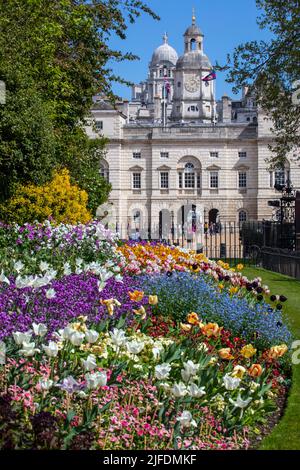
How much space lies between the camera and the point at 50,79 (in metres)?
18.0

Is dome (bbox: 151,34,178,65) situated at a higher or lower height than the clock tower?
higher

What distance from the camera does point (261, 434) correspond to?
552 centimetres

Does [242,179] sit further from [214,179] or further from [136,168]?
[136,168]

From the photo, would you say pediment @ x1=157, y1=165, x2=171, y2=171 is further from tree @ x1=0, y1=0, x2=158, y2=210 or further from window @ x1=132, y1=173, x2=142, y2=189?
tree @ x1=0, y1=0, x2=158, y2=210

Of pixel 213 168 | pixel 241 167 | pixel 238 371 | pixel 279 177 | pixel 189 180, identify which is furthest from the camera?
pixel 189 180

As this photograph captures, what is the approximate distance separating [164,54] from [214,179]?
62980mm

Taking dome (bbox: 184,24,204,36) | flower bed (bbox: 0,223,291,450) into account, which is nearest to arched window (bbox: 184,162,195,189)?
dome (bbox: 184,24,204,36)

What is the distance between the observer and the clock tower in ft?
291

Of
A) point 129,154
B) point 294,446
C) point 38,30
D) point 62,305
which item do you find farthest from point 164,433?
point 129,154

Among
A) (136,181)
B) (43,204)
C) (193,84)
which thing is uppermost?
(193,84)

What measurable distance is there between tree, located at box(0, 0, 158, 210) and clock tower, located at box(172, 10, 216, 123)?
6712 cm

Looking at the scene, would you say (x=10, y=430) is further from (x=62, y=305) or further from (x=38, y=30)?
(x=38, y=30)

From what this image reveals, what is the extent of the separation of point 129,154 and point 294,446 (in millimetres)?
52049

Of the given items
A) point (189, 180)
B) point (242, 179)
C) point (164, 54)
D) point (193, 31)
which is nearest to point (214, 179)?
point (189, 180)
